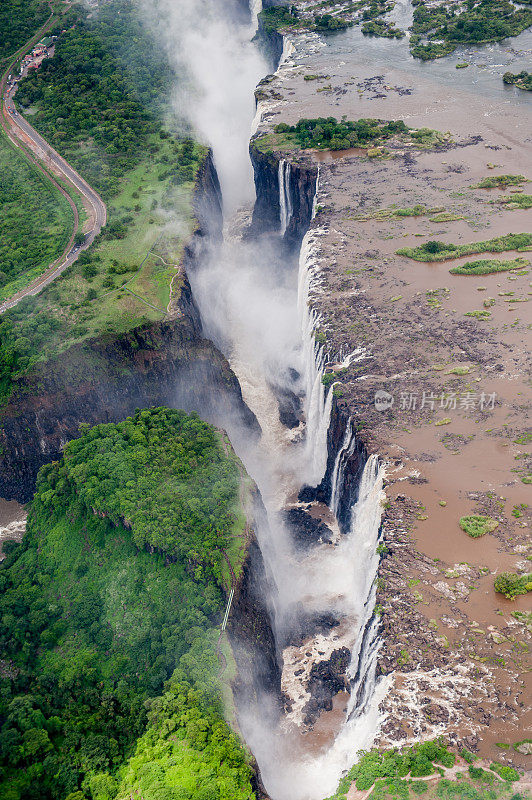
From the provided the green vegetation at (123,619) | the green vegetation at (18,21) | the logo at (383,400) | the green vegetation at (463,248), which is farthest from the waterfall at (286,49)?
the green vegetation at (123,619)

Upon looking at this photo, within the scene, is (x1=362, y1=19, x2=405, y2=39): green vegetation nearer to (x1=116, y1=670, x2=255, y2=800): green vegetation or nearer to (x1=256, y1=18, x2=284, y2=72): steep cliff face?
(x1=256, y1=18, x2=284, y2=72): steep cliff face

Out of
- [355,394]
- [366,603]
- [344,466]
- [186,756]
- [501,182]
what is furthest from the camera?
[501,182]

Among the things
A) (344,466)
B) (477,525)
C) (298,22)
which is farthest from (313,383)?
(298,22)

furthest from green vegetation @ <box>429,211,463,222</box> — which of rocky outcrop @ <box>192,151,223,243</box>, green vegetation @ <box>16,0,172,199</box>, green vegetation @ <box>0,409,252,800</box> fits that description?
green vegetation @ <box>16,0,172,199</box>

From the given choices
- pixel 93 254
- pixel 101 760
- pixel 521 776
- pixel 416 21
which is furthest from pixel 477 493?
pixel 416 21

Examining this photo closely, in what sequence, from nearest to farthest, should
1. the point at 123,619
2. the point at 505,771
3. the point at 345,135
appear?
the point at 505,771, the point at 123,619, the point at 345,135

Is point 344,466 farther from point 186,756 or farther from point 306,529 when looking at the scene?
point 186,756

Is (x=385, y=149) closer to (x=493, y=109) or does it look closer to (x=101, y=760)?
(x=493, y=109)
